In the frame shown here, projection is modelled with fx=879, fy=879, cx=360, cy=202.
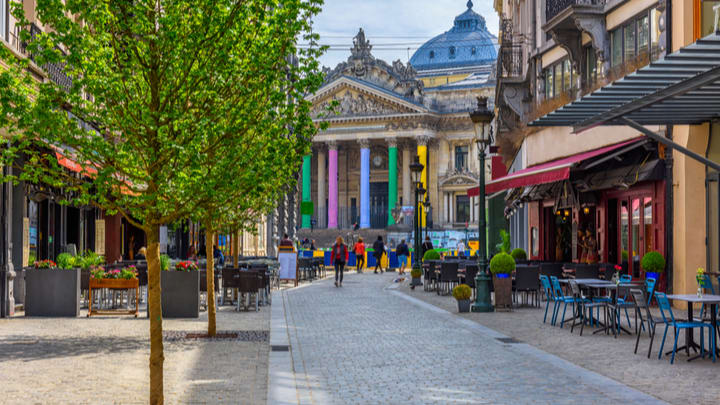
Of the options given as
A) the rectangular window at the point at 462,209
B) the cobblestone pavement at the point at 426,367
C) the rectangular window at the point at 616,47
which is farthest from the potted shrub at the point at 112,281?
the rectangular window at the point at 462,209

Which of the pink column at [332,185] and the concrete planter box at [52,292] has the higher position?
the pink column at [332,185]

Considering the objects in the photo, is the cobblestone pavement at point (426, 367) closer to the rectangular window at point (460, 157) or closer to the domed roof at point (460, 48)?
the rectangular window at point (460, 157)

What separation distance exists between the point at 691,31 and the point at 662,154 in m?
2.76

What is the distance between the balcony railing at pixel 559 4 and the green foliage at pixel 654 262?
790cm

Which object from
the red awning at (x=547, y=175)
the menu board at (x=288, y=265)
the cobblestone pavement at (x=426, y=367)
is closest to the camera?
the cobblestone pavement at (x=426, y=367)

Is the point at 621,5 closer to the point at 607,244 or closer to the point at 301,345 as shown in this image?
the point at 607,244

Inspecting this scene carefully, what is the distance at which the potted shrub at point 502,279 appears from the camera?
1928 cm

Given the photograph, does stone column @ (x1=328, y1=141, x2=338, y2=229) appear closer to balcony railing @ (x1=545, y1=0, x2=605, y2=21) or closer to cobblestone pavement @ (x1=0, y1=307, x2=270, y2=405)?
balcony railing @ (x1=545, y1=0, x2=605, y2=21)

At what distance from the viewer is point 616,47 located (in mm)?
23562

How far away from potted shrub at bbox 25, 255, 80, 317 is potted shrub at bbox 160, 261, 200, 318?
1.73m

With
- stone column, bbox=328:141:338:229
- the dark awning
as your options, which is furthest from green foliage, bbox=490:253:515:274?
stone column, bbox=328:141:338:229

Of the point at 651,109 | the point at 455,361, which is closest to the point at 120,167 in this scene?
the point at 455,361

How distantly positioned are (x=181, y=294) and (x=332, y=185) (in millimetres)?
71949

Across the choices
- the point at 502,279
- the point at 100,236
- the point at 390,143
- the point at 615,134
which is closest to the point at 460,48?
the point at 390,143
